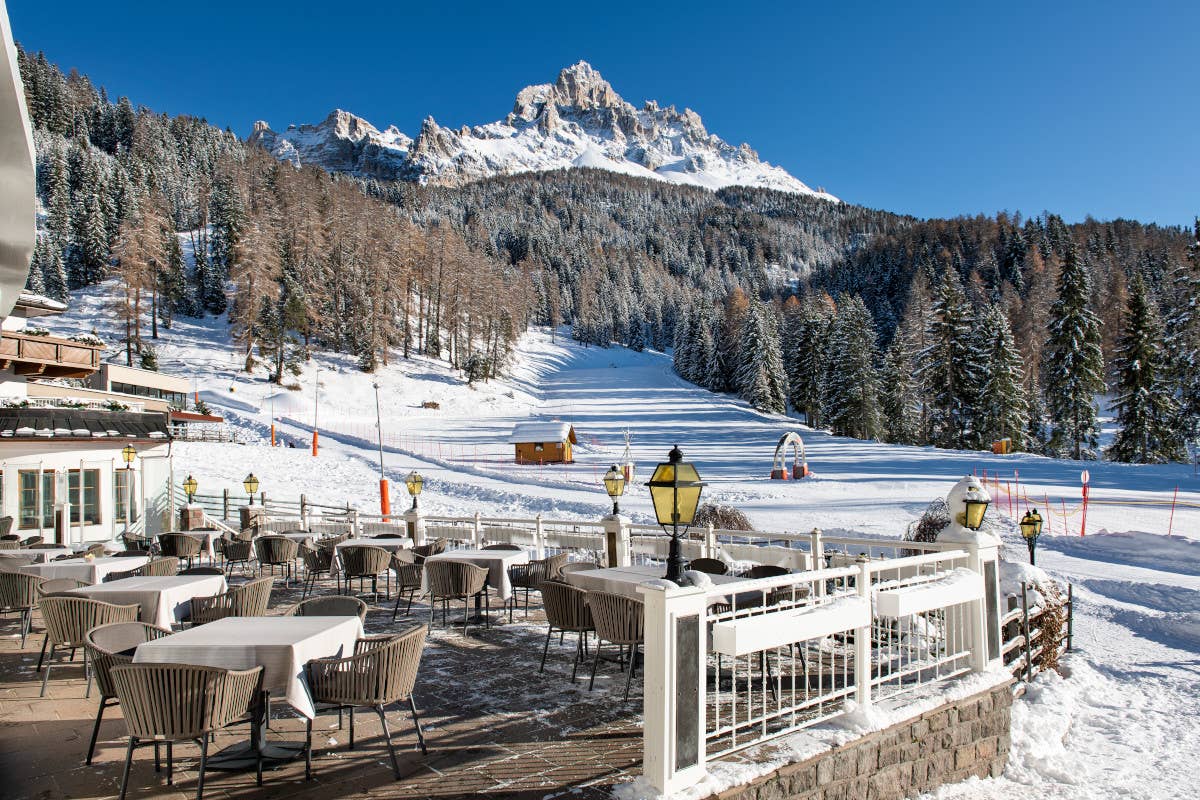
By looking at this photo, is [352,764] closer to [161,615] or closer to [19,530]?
[161,615]

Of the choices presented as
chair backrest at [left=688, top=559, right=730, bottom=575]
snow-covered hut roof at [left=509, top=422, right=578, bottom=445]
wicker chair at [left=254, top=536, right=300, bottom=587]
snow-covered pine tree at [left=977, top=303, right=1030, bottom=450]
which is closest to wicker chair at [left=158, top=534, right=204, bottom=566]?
wicker chair at [left=254, top=536, right=300, bottom=587]

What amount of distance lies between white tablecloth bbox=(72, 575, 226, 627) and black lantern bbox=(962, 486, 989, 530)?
24.8ft

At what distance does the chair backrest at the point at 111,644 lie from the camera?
4484 millimetres

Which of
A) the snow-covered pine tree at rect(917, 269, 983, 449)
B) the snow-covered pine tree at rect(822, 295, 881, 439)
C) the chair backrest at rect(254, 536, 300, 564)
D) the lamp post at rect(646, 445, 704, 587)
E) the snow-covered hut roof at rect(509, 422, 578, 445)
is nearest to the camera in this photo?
the lamp post at rect(646, 445, 704, 587)

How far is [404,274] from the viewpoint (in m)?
66.6

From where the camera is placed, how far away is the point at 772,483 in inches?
1182

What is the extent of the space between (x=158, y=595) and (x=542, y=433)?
34550mm

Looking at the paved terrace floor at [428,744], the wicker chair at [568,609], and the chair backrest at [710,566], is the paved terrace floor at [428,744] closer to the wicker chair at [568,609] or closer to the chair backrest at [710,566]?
the wicker chair at [568,609]

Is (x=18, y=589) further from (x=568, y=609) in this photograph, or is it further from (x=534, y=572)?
(x=568, y=609)

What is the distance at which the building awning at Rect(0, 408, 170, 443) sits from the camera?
1580cm

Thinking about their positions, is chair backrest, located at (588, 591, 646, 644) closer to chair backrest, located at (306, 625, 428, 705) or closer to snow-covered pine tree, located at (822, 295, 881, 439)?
chair backrest, located at (306, 625, 428, 705)

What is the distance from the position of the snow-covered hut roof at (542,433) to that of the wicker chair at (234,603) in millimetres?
33922

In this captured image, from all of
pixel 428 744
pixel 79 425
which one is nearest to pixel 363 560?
pixel 428 744

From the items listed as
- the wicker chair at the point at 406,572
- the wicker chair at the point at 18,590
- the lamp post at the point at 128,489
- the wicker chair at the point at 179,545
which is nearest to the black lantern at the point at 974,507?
the wicker chair at the point at 406,572
